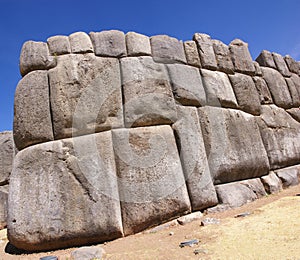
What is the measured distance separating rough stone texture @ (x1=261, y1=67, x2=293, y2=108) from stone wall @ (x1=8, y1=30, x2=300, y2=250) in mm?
1378

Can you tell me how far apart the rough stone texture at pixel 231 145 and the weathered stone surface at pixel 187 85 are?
8.4 inches

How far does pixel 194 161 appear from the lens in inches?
153

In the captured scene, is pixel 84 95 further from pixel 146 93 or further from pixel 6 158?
pixel 6 158

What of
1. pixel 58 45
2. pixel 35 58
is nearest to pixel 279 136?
pixel 58 45

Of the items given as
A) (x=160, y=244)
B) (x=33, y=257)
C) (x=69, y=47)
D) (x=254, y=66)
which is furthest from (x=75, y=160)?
(x=254, y=66)

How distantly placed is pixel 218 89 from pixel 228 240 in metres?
2.91

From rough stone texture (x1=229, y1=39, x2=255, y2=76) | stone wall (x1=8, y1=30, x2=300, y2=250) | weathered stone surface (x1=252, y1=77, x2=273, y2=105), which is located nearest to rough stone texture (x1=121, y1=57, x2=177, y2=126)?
stone wall (x1=8, y1=30, x2=300, y2=250)

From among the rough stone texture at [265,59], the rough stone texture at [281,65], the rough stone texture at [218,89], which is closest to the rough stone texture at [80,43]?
the rough stone texture at [218,89]

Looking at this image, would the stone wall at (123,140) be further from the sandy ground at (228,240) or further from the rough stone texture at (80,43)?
the sandy ground at (228,240)

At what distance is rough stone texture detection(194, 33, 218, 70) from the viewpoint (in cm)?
482

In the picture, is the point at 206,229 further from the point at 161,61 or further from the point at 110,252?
the point at 161,61

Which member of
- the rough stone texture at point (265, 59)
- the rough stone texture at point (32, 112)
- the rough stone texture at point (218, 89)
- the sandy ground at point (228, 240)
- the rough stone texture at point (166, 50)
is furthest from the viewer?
the rough stone texture at point (265, 59)

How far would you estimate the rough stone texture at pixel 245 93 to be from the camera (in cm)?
505

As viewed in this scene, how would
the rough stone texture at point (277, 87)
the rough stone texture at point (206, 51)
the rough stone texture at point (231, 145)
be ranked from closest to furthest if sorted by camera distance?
1. the rough stone texture at point (231, 145)
2. the rough stone texture at point (206, 51)
3. the rough stone texture at point (277, 87)
